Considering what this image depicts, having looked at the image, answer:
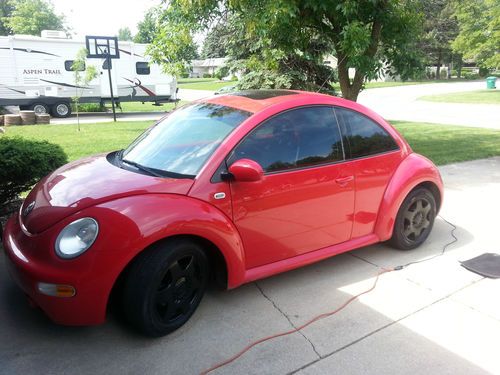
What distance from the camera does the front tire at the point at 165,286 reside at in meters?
2.72

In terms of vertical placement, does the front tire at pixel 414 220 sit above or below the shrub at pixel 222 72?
below

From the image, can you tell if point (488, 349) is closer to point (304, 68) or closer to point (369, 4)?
point (369, 4)

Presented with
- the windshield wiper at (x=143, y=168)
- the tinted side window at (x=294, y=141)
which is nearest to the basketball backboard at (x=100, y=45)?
the windshield wiper at (x=143, y=168)

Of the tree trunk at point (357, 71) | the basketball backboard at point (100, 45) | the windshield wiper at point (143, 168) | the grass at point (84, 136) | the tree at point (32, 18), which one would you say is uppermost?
the tree at point (32, 18)

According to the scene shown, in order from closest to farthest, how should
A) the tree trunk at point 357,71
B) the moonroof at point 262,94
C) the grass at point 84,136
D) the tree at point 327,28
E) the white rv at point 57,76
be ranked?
the moonroof at point 262,94 → the tree at point 327,28 → the tree trunk at point 357,71 → the grass at point 84,136 → the white rv at point 57,76

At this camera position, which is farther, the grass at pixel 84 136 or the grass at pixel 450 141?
the grass at pixel 84 136

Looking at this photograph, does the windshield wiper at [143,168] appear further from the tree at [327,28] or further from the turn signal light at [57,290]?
the tree at [327,28]

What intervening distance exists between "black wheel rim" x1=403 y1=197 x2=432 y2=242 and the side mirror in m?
1.98

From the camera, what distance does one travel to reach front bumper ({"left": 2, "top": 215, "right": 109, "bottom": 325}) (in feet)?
8.41

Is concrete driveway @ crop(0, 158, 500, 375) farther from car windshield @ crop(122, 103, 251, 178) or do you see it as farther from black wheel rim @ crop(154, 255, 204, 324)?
car windshield @ crop(122, 103, 251, 178)

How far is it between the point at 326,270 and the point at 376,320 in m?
0.86

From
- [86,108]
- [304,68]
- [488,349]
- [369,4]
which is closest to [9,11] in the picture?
[86,108]

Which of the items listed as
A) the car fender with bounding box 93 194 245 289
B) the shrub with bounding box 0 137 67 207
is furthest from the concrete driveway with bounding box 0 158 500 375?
the shrub with bounding box 0 137 67 207

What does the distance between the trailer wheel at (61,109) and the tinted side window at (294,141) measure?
62.0 ft
